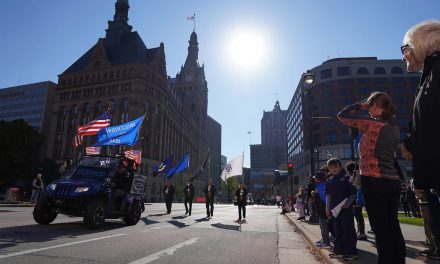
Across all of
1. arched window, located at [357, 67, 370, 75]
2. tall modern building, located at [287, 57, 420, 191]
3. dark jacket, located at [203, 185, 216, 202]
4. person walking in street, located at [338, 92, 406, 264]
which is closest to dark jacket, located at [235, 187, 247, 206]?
dark jacket, located at [203, 185, 216, 202]

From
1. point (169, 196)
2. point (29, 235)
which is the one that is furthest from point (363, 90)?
point (29, 235)

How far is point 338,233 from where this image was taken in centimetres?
586

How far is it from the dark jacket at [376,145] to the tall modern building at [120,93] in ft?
203

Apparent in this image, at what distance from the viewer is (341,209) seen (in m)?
5.66

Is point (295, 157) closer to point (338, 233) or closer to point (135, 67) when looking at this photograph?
point (135, 67)

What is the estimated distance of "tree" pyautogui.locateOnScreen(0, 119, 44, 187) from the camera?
47.8 m

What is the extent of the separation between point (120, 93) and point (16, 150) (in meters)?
25.6

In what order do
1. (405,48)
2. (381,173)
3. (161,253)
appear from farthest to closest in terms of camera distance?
(161,253) < (381,173) < (405,48)

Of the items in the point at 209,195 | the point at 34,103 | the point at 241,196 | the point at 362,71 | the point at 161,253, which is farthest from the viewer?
the point at 34,103

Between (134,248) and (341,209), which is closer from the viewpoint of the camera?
(341,209)

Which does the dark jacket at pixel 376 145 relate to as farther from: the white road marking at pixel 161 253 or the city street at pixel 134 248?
the white road marking at pixel 161 253

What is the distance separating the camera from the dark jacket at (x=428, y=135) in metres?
2.31

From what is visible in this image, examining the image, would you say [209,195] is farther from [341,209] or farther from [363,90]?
[363,90]

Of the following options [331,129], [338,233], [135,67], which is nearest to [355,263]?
[338,233]
